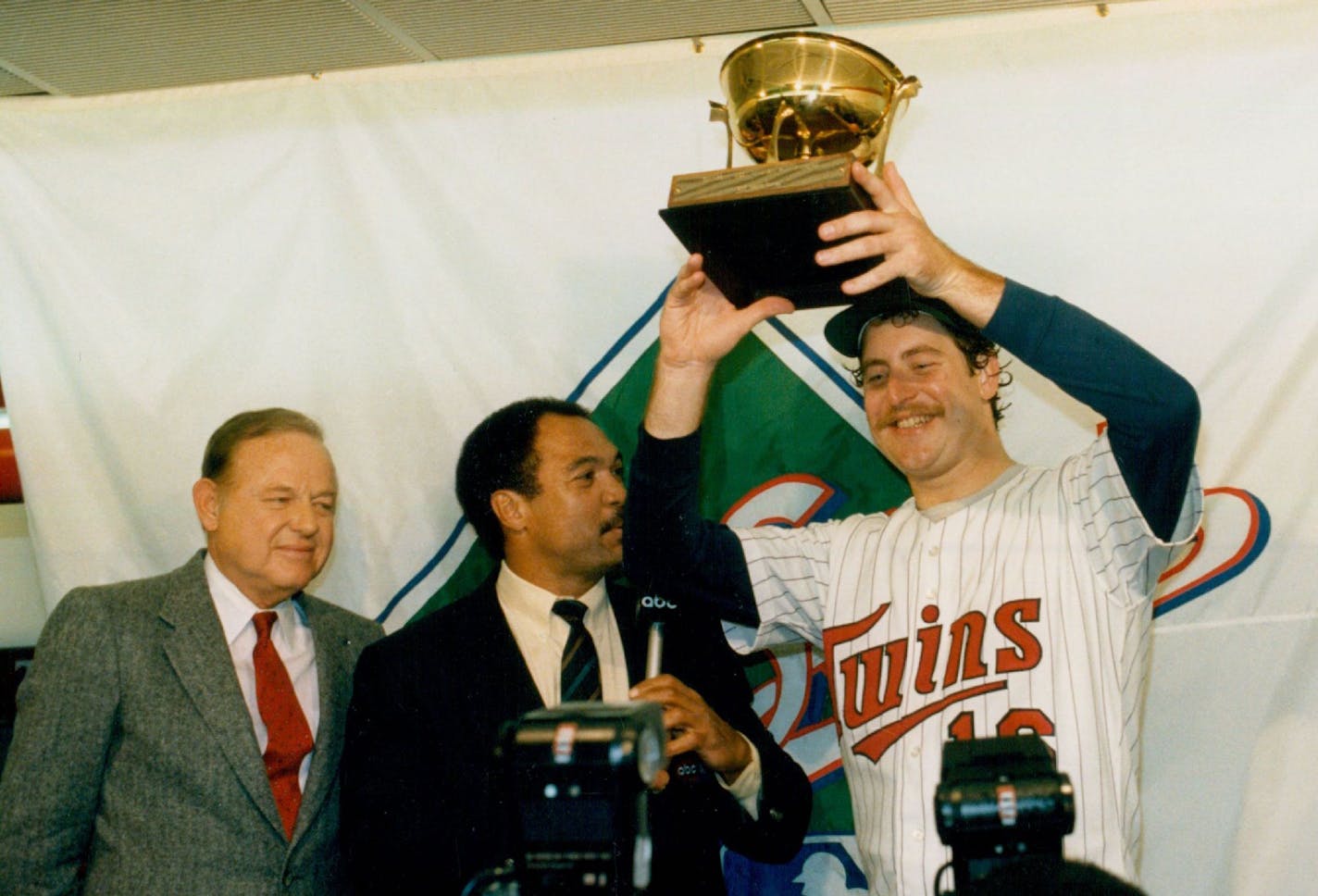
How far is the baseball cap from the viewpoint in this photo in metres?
2.05

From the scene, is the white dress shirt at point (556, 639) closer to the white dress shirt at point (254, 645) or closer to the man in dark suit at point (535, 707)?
the man in dark suit at point (535, 707)

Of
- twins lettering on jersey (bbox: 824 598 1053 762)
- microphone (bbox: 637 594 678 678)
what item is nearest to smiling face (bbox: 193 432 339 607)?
microphone (bbox: 637 594 678 678)

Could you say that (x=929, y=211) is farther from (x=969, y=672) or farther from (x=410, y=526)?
(x=410, y=526)

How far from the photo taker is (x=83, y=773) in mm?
2092

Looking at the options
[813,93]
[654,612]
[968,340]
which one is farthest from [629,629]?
[813,93]

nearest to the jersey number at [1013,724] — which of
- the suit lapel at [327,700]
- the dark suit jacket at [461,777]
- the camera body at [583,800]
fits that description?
the dark suit jacket at [461,777]

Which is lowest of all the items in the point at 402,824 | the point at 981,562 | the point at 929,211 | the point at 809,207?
the point at 402,824

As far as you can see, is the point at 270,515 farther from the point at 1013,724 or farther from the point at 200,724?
the point at 1013,724

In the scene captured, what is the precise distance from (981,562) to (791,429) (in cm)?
76

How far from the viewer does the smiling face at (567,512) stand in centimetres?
246

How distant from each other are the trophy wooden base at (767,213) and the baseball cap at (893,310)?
124 mm

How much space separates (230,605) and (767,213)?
4.42 feet

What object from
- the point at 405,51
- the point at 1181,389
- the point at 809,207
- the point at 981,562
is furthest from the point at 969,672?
the point at 405,51

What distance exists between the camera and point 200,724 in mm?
2150
